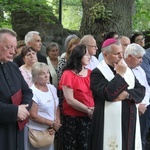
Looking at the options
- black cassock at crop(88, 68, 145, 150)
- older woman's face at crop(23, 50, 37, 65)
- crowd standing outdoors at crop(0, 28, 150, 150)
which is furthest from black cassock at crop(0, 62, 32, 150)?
older woman's face at crop(23, 50, 37, 65)

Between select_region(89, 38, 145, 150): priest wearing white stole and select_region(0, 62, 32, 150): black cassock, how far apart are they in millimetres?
882

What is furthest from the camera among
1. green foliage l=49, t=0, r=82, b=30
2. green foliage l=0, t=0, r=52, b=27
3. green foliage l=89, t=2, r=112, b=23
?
green foliage l=49, t=0, r=82, b=30

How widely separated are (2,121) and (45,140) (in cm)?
124

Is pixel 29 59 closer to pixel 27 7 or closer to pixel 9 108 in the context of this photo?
pixel 9 108

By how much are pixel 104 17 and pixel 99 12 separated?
0.52 feet

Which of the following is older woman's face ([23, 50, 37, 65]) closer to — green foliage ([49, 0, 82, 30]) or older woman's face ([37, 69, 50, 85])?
older woman's face ([37, 69, 50, 85])

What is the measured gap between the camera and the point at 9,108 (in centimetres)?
335

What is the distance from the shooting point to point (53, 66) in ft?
19.7

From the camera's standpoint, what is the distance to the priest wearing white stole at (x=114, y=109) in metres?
4.01

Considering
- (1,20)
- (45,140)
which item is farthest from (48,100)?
(1,20)

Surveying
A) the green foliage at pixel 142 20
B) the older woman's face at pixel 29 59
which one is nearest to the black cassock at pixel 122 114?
the older woman's face at pixel 29 59

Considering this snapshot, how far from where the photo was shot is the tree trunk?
7527 millimetres

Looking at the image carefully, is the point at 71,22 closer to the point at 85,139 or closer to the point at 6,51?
the point at 85,139

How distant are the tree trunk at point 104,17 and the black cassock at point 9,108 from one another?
4.13 meters
